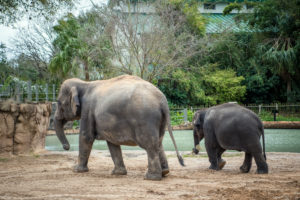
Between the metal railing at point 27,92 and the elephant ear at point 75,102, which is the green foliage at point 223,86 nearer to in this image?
the metal railing at point 27,92

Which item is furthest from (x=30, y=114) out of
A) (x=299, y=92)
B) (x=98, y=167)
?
(x=299, y=92)

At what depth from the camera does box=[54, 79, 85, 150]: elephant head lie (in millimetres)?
6508

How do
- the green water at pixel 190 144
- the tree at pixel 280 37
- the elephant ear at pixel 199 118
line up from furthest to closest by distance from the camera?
the tree at pixel 280 37
the green water at pixel 190 144
the elephant ear at pixel 199 118

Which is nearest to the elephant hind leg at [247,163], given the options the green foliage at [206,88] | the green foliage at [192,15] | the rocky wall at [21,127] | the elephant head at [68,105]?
the elephant head at [68,105]

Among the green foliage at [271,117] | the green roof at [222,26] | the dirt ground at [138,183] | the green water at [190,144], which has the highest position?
the green roof at [222,26]

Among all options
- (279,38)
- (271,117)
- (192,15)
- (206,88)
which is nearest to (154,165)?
(271,117)

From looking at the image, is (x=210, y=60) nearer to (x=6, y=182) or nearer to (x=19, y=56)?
(x=19, y=56)

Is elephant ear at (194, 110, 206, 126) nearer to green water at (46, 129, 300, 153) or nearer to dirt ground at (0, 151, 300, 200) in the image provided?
dirt ground at (0, 151, 300, 200)

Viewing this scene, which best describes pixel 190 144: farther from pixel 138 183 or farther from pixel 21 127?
pixel 138 183

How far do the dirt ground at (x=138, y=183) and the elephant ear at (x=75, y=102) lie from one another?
1.06m

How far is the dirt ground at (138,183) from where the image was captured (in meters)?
4.04

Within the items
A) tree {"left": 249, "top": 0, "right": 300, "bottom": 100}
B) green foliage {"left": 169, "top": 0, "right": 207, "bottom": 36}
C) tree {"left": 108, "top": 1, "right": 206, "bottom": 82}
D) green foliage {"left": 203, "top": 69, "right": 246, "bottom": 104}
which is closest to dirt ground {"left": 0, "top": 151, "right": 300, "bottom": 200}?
tree {"left": 108, "top": 1, "right": 206, "bottom": 82}

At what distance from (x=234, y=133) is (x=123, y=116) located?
6.38 ft

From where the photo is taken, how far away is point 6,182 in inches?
201
